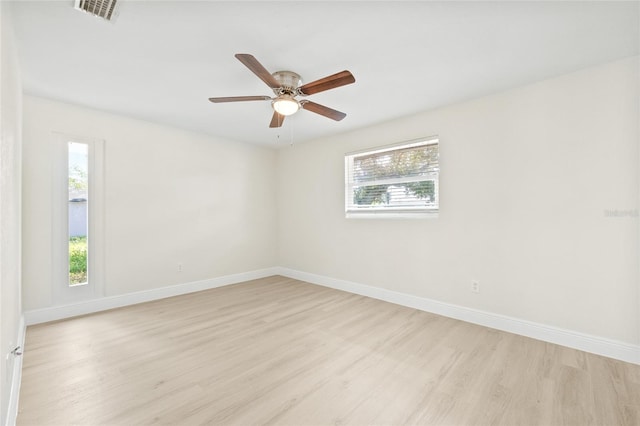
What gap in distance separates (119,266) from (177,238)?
0.78 meters

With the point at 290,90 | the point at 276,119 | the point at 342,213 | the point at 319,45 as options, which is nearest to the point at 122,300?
the point at 276,119

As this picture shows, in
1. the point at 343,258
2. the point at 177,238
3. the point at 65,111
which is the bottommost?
the point at 343,258

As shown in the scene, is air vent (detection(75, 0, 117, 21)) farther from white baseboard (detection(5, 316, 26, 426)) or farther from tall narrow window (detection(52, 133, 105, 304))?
white baseboard (detection(5, 316, 26, 426))

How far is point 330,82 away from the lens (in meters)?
2.07

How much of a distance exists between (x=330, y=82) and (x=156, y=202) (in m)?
3.12

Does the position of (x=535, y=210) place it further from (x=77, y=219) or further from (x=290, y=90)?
(x=77, y=219)

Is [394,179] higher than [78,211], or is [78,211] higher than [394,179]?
[394,179]

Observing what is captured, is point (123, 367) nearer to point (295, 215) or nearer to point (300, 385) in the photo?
point (300, 385)

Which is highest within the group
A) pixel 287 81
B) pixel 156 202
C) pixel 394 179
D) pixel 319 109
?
pixel 287 81

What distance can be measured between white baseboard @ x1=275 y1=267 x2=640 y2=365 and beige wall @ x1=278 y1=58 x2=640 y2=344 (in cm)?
6

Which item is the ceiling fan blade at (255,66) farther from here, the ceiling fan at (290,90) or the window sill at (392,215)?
the window sill at (392,215)

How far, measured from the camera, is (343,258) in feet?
14.2

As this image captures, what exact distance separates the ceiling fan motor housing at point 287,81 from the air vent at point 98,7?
113 cm

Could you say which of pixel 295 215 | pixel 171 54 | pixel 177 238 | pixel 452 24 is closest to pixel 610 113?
pixel 452 24
